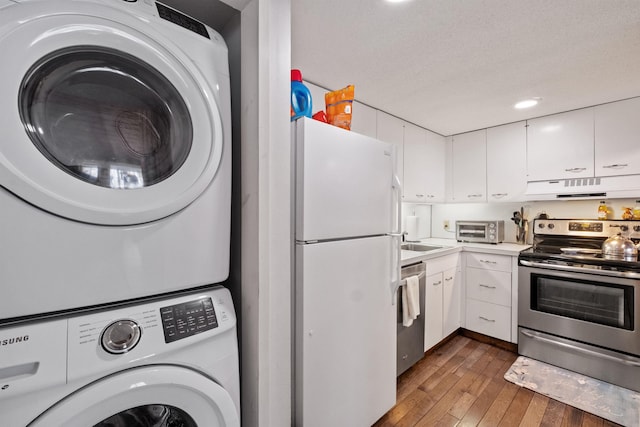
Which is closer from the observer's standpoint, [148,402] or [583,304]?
[148,402]

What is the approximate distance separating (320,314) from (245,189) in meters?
0.67

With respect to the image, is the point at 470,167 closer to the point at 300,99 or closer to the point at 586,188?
the point at 586,188

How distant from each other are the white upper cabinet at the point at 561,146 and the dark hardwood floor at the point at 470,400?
1.76 metres

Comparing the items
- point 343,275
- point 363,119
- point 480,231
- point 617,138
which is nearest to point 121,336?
point 343,275

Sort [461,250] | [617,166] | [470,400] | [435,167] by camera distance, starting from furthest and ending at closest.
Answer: [435,167] < [461,250] < [617,166] < [470,400]

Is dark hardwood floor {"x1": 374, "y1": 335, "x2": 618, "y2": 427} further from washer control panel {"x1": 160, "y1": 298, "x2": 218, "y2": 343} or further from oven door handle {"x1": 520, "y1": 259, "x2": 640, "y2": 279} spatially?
washer control panel {"x1": 160, "y1": 298, "x2": 218, "y2": 343}

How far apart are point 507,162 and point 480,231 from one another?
77cm

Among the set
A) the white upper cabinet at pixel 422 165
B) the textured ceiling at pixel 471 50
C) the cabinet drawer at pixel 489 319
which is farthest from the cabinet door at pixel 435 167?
the cabinet drawer at pixel 489 319

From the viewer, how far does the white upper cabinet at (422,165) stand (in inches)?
115

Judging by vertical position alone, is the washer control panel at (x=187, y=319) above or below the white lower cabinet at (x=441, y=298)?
above

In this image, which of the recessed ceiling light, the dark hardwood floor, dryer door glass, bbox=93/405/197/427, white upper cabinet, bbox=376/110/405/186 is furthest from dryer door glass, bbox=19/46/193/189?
the recessed ceiling light

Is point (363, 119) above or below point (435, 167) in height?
above

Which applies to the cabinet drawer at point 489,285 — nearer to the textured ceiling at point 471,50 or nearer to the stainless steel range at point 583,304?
the stainless steel range at point 583,304

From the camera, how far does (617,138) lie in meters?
2.39
